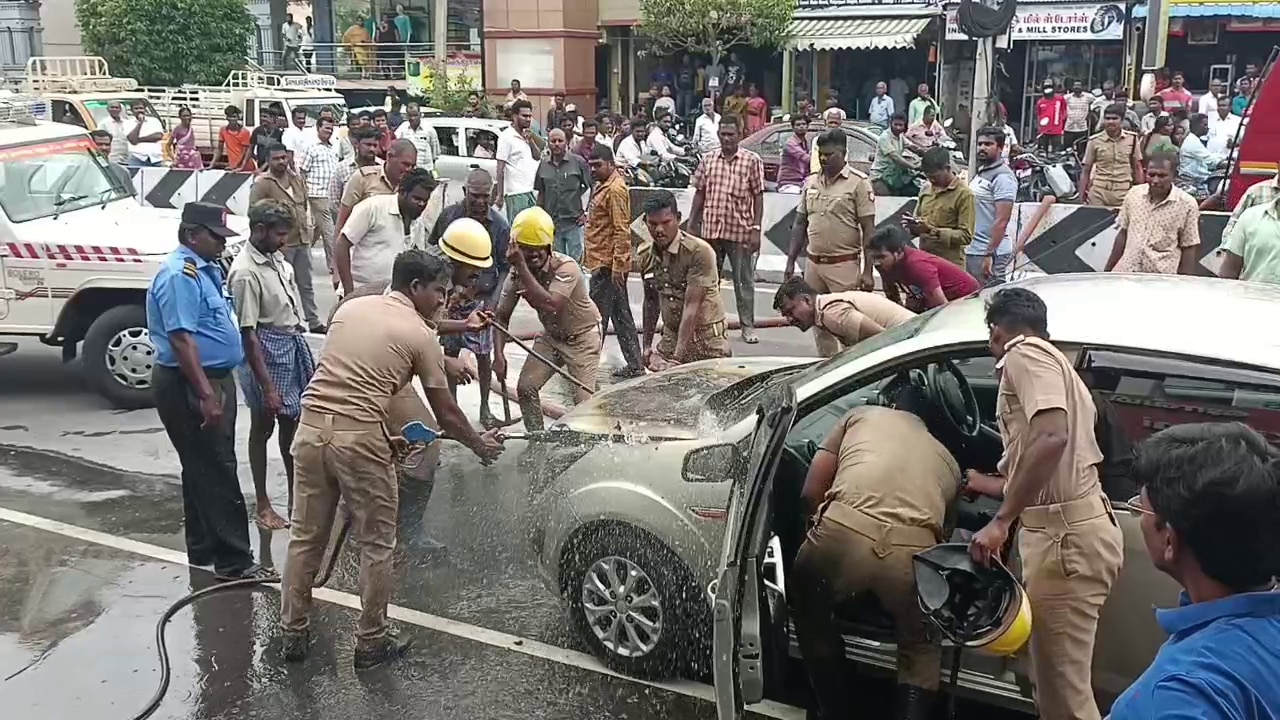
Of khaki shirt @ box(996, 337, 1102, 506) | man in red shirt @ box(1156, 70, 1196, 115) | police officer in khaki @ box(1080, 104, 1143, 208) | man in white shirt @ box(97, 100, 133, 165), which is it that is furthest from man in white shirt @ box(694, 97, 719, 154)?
khaki shirt @ box(996, 337, 1102, 506)

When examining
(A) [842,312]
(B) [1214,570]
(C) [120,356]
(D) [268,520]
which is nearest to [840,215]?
(A) [842,312]

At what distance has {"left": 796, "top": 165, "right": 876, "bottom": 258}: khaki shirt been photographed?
8.30 meters

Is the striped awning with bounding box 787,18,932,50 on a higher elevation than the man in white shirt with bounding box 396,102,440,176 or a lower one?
higher

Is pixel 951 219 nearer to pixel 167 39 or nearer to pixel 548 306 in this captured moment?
pixel 548 306

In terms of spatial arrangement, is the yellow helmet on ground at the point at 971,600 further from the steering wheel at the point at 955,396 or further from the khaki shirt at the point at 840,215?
the khaki shirt at the point at 840,215

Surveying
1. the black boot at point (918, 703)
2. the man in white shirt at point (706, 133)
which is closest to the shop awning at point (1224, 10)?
the man in white shirt at point (706, 133)

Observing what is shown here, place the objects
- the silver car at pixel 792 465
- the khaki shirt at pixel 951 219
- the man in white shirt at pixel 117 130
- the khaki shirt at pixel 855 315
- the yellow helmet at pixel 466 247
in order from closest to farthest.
→ the silver car at pixel 792 465
the khaki shirt at pixel 855 315
the yellow helmet at pixel 466 247
the khaki shirt at pixel 951 219
the man in white shirt at pixel 117 130

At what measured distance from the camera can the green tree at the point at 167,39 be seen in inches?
1202

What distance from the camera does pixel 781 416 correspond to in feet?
11.5

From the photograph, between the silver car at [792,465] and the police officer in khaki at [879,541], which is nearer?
the silver car at [792,465]

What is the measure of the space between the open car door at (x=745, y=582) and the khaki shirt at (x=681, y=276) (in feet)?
11.4

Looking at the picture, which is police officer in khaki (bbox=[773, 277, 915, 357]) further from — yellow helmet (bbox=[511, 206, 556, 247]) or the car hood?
yellow helmet (bbox=[511, 206, 556, 247])

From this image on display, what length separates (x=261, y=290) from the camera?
5.80 m

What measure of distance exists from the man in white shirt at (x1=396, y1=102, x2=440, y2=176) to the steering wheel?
13.0 meters
